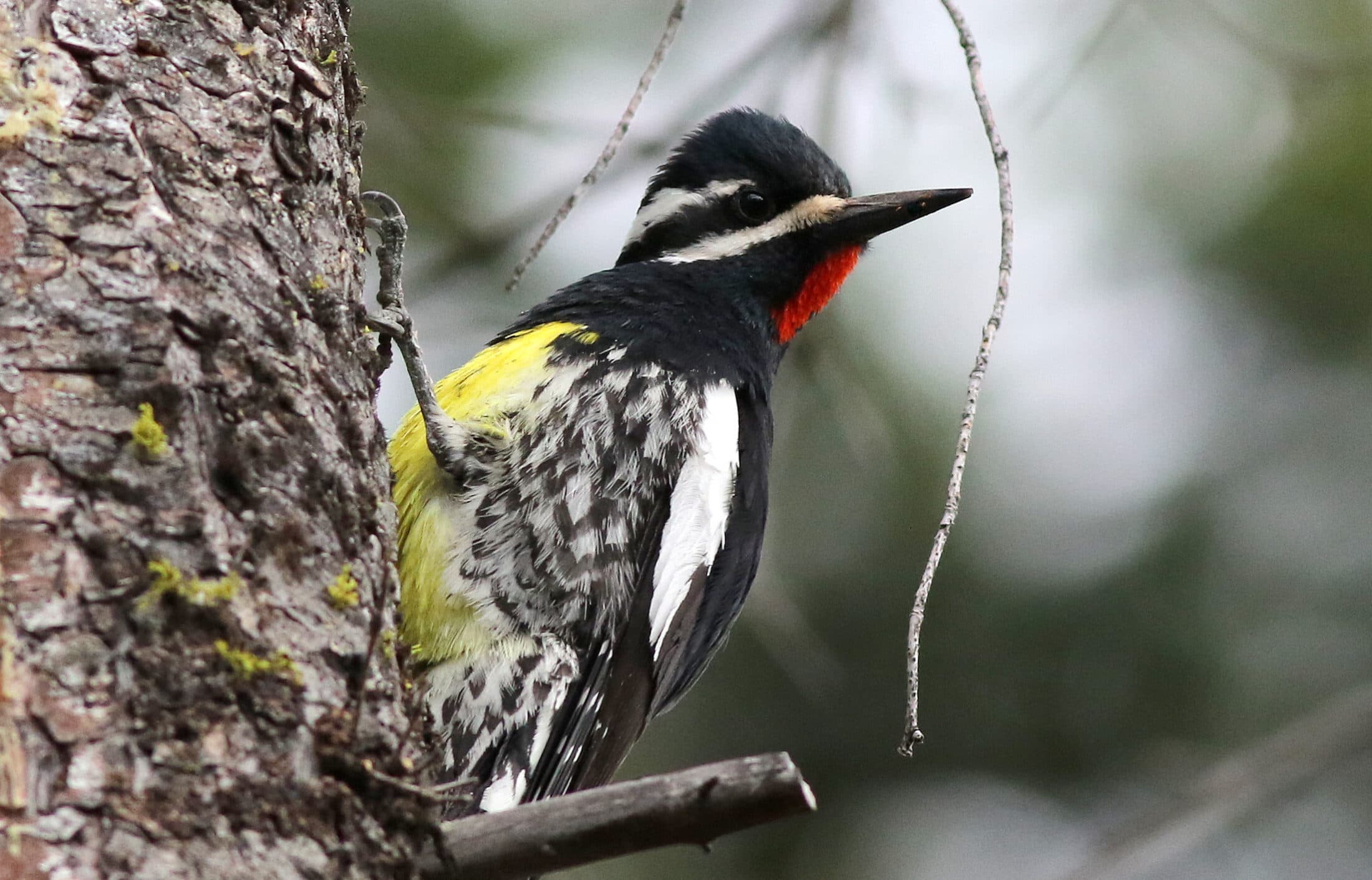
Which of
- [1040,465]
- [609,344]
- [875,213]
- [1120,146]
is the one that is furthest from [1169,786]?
[609,344]

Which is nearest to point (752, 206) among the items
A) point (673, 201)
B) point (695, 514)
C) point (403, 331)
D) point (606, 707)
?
point (673, 201)

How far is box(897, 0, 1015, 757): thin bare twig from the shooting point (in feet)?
5.58

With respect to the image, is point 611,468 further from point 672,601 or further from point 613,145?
point 613,145

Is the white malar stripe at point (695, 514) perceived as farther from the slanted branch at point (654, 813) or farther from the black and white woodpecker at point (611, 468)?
the slanted branch at point (654, 813)

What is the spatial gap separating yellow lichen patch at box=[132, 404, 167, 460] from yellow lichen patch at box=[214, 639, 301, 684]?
220mm

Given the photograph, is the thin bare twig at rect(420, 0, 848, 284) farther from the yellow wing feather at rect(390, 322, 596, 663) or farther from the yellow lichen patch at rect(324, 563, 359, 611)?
the yellow lichen patch at rect(324, 563, 359, 611)

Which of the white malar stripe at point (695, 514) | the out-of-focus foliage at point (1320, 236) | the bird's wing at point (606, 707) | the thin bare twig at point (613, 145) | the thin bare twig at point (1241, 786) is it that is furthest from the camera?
the out-of-focus foliage at point (1320, 236)

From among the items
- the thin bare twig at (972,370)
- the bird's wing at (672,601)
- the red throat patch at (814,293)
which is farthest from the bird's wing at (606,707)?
the thin bare twig at (972,370)

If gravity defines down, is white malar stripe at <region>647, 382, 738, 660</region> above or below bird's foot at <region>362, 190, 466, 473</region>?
below

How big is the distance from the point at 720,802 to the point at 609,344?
1848mm

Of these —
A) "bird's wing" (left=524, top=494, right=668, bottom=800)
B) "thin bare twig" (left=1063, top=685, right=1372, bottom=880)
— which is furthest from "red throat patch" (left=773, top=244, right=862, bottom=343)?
"thin bare twig" (left=1063, top=685, right=1372, bottom=880)

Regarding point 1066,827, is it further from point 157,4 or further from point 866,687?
point 157,4

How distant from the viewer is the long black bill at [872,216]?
325cm

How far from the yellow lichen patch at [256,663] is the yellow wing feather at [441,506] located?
3.55 ft
